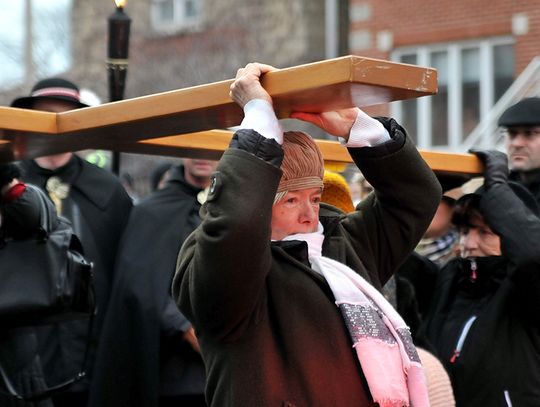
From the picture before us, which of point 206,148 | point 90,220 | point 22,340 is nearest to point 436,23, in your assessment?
point 90,220

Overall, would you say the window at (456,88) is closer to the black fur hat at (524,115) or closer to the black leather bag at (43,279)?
the black fur hat at (524,115)

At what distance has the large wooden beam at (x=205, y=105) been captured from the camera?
3.48m

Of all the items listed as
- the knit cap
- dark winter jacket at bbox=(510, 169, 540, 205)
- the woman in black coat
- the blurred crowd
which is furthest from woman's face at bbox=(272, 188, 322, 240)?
dark winter jacket at bbox=(510, 169, 540, 205)

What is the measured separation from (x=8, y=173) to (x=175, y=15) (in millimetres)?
20586

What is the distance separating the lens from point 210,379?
3859 mm

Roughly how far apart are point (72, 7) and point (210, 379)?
2402 cm

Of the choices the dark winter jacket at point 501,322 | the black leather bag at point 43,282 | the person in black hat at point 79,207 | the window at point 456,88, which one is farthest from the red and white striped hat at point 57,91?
the window at point 456,88

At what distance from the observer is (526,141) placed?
5836 mm

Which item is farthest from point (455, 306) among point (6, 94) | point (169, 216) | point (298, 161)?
point (6, 94)

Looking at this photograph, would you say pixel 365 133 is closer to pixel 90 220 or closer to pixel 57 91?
pixel 90 220

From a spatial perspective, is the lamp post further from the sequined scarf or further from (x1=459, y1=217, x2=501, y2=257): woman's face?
the sequined scarf

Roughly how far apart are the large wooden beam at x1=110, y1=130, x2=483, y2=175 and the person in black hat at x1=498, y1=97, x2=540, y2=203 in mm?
698

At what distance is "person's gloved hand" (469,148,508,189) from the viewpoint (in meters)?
5.36

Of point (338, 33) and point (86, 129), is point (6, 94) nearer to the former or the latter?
point (338, 33)
